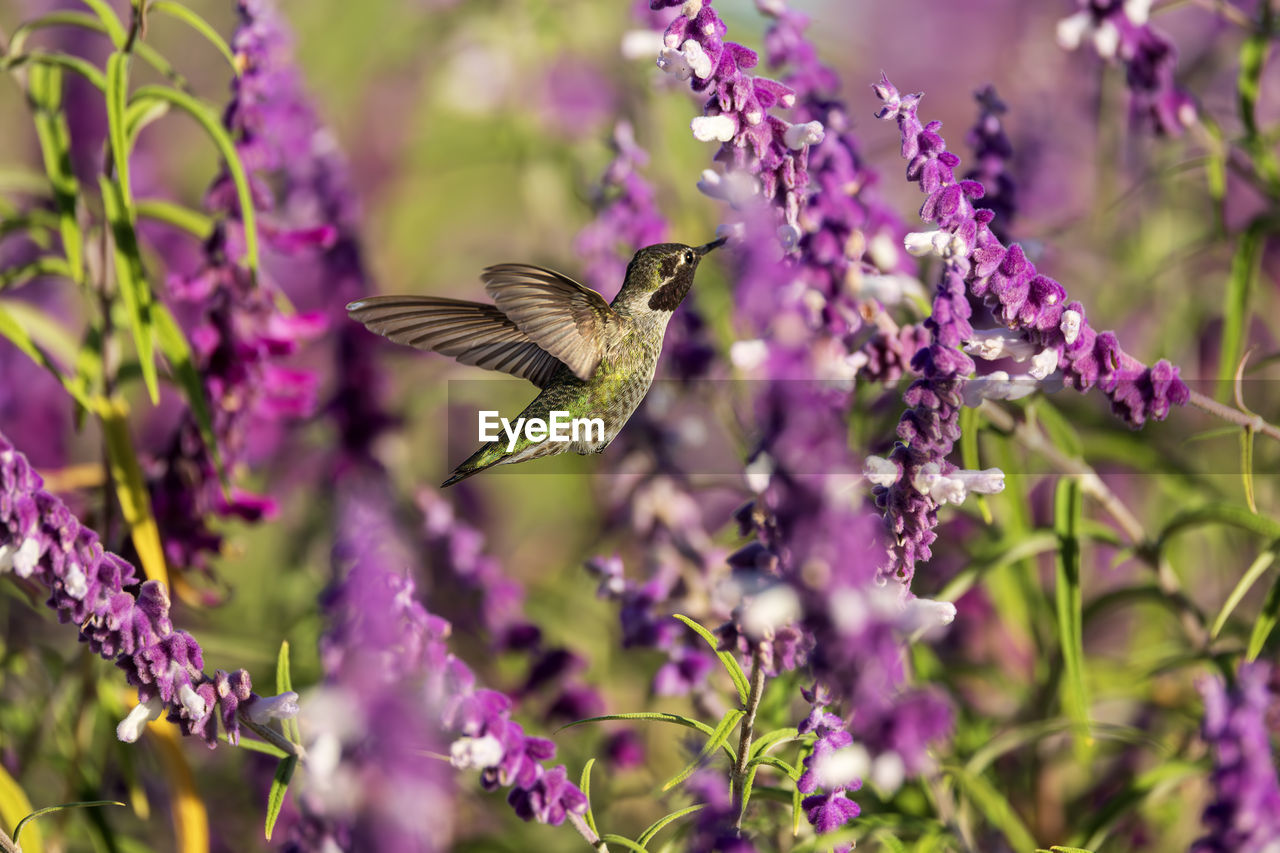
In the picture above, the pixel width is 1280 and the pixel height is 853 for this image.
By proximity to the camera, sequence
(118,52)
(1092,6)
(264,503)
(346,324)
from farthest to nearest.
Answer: (346,324) < (264,503) < (1092,6) < (118,52)

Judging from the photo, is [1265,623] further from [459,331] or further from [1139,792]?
[459,331]

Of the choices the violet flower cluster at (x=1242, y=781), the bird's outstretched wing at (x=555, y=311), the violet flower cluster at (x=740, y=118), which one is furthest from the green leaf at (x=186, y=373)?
the violet flower cluster at (x=1242, y=781)

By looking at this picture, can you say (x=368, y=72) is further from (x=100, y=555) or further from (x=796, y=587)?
(x=796, y=587)

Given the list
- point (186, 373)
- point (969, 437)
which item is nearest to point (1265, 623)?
point (969, 437)

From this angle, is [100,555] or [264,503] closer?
[100,555]

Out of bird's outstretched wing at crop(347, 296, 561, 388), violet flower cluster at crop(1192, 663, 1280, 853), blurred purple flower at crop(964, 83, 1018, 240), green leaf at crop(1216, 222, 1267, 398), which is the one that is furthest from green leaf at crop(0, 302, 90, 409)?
green leaf at crop(1216, 222, 1267, 398)

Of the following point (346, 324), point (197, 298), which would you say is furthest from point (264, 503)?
point (346, 324)

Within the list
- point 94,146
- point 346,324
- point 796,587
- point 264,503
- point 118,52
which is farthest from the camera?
point 94,146
